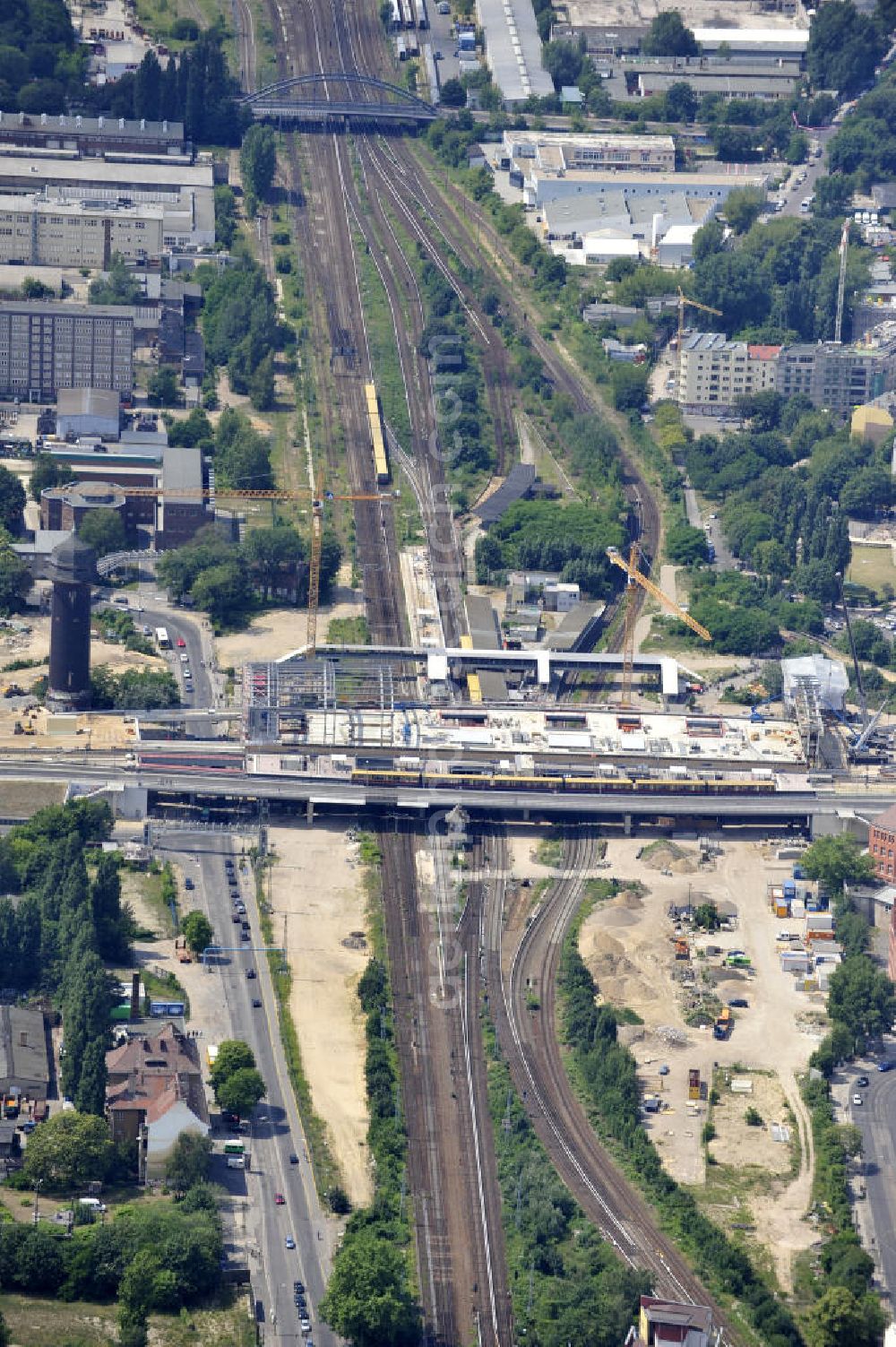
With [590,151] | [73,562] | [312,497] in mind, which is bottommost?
[73,562]

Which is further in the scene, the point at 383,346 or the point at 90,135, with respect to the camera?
the point at 90,135

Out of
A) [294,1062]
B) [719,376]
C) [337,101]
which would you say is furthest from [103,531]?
[337,101]

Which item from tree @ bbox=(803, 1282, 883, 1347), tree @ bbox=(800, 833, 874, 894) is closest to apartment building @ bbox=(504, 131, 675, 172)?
tree @ bbox=(800, 833, 874, 894)

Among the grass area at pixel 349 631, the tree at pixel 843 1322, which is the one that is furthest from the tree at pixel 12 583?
the tree at pixel 843 1322

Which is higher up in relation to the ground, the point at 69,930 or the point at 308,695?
the point at 308,695

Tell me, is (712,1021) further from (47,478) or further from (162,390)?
(162,390)

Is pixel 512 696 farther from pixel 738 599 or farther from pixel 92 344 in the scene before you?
pixel 92 344
